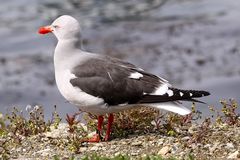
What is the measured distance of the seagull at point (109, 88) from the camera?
839 centimetres

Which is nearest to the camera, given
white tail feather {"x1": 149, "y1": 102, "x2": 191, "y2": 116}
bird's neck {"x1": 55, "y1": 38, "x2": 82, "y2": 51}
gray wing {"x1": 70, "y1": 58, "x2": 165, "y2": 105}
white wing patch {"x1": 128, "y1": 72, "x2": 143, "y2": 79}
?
white tail feather {"x1": 149, "y1": 102, "x2": 191, "y2": 116}

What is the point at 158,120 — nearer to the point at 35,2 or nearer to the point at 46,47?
the point at 46,47

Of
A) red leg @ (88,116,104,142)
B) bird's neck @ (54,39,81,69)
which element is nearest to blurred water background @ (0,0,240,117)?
red leg @ (88,116,104,142)

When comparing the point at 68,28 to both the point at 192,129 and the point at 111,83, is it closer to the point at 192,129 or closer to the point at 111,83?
the point at 111,83

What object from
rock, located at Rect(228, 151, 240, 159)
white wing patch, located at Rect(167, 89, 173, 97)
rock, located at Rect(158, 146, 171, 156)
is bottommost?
rock, located at Rect(228, 151, 240, 159)

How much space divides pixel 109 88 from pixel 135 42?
10973 mm

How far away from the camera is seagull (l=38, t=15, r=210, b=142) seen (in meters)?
8.39

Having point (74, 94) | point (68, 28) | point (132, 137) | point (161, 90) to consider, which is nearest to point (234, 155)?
point (161, 90)

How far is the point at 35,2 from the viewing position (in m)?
23.2

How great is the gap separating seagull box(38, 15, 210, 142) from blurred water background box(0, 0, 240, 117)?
5.64 m

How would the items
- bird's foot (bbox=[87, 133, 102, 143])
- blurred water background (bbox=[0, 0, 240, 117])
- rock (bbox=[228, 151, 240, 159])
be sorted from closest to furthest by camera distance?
1. rock (bbox=[228, 151, 240, 159])
2. bird's foot (bbox=[87, 133, 102, 143])
3. blurred water background (bbox=[0, 0, 240, 117])

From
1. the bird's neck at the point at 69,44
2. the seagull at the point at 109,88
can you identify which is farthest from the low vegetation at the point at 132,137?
the bird's neck at the point at 69,44

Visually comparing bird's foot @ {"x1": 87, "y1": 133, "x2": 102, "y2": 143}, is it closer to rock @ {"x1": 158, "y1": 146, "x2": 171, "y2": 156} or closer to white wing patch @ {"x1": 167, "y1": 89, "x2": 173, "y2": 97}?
rock @ {"x1": 158, "y1": 146, "x2": 171, "y2": 156}

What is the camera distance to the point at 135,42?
63.6 ft
